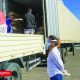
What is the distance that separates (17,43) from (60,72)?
1.24m

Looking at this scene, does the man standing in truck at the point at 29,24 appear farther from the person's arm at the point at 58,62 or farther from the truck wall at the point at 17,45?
the person's arm at the point at 58,62

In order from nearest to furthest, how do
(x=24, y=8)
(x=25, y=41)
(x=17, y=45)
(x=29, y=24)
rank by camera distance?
(x=17, y=45)
(x=25, y=41)
(x=29, y=24)
(x=24, y=8)

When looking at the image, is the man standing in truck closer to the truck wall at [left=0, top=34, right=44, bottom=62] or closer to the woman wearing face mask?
the truck wall at [left=0, top=34, right=44, bottom=62]

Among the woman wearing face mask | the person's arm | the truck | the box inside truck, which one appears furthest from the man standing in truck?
A: the person's arm

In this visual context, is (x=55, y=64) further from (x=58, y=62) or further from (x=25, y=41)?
(x=25, y=41)

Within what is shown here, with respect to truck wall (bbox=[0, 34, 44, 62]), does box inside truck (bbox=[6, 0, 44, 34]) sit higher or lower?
higher

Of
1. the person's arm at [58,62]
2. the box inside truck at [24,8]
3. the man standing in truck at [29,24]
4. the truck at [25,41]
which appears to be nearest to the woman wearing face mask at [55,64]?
the person's arm at [58,62]

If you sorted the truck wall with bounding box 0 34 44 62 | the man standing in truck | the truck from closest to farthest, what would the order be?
the truck wall with bounding box 0 34 44 62 → the truck → the man standing in truck

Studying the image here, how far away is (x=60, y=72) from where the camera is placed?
27.7 ft

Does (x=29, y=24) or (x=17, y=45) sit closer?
(x=17, y=45)

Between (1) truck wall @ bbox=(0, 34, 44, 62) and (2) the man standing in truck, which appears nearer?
(1) truck wall @ bbox=(0, 34, 44, 62)

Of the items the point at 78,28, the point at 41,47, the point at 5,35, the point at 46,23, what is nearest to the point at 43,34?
the point at 46,23

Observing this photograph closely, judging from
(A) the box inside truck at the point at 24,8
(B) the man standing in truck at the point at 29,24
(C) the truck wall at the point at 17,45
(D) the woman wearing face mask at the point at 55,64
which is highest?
(A) the box inside truck at the point at 24,8

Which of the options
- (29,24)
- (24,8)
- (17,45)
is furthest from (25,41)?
(24,8)
